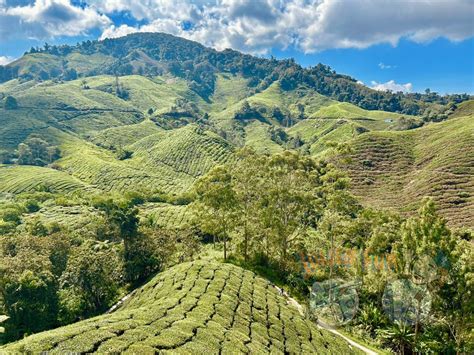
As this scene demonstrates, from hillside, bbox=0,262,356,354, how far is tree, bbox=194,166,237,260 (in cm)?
1018

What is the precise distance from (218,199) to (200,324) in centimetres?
2549

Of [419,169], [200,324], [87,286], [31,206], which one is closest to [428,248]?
[200,324]

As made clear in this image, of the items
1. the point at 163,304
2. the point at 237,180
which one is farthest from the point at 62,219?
the point at 163,304

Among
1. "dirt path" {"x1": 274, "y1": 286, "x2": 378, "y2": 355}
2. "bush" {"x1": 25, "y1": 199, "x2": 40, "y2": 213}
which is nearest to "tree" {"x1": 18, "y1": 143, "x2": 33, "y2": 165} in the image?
"bush" {"x1": 25, "y1": 199, "x2": 40, "y2": 213}

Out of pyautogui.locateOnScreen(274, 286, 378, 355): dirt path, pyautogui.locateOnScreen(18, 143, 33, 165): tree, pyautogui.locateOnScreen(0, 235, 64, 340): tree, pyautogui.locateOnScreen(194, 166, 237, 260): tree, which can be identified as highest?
pyautogui.locateOnScreen(18, 143, 33, 165): tree

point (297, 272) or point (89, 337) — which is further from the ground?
point (89, 337)

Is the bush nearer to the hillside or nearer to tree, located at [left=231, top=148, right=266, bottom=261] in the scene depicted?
tree, located at [left=231, top=148, right=266, bottom=261]

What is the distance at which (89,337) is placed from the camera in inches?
762

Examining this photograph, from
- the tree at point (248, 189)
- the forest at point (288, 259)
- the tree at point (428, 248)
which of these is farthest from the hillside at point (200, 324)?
the tree at point (428, 248)

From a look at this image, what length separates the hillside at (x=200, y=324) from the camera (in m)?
19.1

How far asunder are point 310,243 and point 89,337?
41180 mm

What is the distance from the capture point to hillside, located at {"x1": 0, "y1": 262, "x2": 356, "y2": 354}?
1911 cm

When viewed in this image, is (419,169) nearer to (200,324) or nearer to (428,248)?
(428,248)

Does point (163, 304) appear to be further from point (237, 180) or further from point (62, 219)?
point (62, 219)
